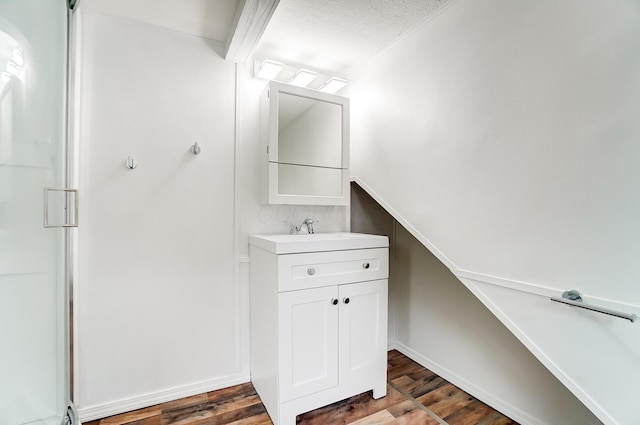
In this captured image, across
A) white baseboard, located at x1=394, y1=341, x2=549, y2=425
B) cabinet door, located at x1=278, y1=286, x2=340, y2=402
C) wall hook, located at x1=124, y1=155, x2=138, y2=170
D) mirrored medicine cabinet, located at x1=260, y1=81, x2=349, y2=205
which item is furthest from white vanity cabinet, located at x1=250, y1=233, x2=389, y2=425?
wall hook, located at x1=124, y1=155, x2=138, y2=170

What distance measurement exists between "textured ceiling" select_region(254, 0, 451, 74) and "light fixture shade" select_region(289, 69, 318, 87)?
0.13 m

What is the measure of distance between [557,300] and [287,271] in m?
1.15

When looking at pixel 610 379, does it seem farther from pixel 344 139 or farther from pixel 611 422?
pixel 344 139

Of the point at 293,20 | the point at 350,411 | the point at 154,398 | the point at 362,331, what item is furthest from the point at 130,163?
the point at 350,411

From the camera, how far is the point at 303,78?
2062mm

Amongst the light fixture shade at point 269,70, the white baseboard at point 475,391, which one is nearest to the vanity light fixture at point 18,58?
the light fixture shade at point 269,70

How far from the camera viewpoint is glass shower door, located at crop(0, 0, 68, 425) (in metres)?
0.82

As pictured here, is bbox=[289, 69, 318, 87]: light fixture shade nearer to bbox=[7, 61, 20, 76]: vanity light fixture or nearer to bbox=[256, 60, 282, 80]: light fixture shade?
bbox=[256, 60, 282, 80]: light fixture shade

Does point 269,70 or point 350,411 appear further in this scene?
point 269,70

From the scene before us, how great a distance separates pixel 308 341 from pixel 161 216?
114 centimetres

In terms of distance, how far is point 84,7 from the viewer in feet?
5.12

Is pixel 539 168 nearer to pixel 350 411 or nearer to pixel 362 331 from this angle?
pixel 362 331

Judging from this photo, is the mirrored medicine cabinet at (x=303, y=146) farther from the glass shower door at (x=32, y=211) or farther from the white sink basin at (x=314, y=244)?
the glass shower door at (x=32, y=211)

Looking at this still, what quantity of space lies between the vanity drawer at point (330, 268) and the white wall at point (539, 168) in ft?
1.04
